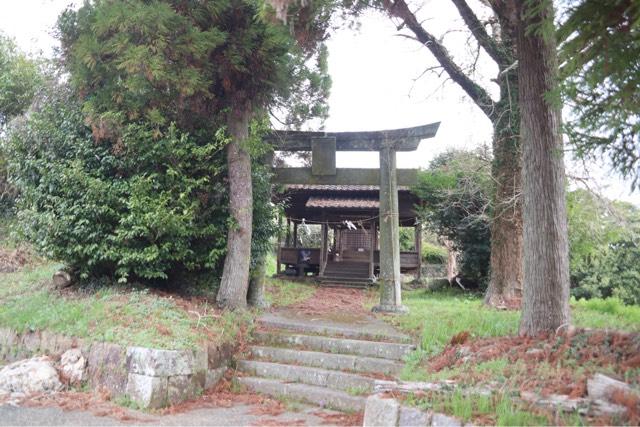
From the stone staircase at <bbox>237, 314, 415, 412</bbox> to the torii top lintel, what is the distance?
11.9 feet

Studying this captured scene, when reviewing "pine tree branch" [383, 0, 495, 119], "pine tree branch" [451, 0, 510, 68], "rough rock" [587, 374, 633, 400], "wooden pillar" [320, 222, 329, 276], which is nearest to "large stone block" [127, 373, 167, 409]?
"rough rock" [587, 374, 633, 400]

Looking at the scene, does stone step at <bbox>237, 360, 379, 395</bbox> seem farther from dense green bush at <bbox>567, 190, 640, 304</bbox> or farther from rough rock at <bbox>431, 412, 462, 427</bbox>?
dense green bush at <bbox>567, 190, 640, 304</bbox>

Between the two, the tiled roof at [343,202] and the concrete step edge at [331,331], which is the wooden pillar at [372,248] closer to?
the tiled roof at [343,202]

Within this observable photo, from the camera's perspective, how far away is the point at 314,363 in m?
6.14

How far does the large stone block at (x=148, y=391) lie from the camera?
5.09m

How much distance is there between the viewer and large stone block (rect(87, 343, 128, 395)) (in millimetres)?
5395

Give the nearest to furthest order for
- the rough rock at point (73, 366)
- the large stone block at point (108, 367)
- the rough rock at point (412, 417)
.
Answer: the rough rock at point (412, 417) → the large stone block at point (108, 367) → the rough rock at point (73, 366)

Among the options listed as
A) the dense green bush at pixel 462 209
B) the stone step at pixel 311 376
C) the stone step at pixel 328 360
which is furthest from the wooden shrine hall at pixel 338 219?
the stone step at pixel 311 376

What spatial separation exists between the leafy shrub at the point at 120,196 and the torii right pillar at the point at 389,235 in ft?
10.2

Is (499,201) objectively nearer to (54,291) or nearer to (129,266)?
(129,266)

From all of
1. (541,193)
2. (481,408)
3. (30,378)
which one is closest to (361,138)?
(541,193)

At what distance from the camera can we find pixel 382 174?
29.4ft

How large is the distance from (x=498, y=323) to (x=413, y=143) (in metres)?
3.81

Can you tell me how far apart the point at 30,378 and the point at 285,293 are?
677 centimetres
